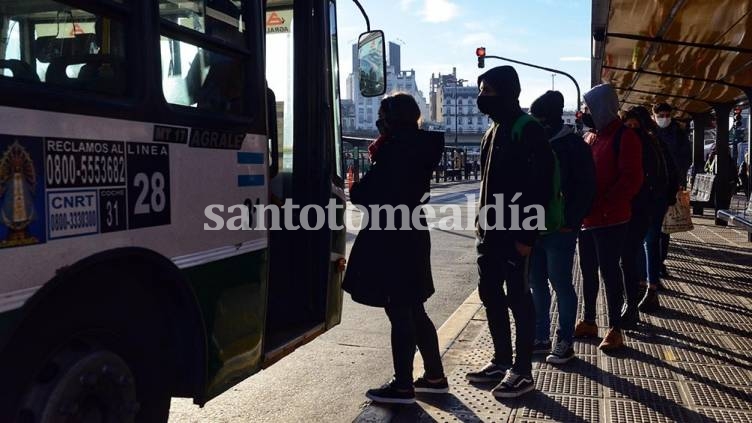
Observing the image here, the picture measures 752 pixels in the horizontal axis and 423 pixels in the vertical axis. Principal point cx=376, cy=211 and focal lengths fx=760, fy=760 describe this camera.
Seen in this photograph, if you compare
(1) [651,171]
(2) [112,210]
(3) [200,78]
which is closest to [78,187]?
(2) [112,210]

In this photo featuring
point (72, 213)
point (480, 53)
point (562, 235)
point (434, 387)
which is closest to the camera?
point (72, 213)

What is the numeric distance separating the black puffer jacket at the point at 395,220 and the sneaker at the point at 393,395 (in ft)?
1.69

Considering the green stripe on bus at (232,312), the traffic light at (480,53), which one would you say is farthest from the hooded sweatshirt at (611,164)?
the traffic light at (480,53)

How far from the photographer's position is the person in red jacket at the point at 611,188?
17.3 ft

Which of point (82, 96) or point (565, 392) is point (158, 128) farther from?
point (565, 392)

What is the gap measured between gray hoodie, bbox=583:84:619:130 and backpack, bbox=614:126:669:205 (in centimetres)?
71

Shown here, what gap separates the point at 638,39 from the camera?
31.6ft

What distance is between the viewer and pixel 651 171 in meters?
6.18

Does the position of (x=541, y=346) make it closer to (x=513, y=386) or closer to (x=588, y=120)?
(x=513, y=386)

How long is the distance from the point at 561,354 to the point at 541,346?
0.32 meters

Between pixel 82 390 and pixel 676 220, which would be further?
pixel 676 220

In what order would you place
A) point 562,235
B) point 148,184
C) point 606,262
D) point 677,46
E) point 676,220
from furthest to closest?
point 677,46 → point 676,220 → point 606,262 → point 562,235 → point 148,184

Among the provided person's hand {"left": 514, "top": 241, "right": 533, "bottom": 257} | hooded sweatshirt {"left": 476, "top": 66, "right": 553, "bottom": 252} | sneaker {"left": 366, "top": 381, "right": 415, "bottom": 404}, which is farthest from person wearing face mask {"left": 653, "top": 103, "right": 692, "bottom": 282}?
sneaker {"left": 366, "top": 381, "right": 415, "bottom": 404}

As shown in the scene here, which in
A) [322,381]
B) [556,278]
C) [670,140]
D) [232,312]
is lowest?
[322,381]
